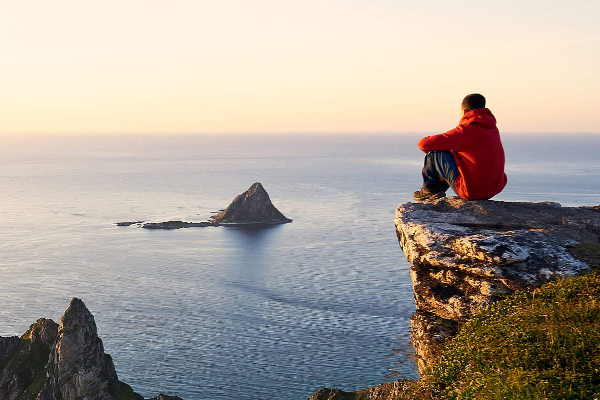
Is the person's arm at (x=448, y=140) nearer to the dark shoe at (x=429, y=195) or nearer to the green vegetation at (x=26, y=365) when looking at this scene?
the dark shoe at (x=429, y=195)

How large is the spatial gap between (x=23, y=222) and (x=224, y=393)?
428ft

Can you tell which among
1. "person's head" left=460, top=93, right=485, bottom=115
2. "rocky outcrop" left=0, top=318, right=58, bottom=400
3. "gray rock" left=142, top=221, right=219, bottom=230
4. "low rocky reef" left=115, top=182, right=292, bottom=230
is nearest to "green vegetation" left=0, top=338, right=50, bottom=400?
"rocky outcrop" left=0, top=318, right=58, bottom=400

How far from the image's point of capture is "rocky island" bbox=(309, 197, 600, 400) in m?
9.80

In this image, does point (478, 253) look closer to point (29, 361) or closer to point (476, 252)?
point (476, 252)

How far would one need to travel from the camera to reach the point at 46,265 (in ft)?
395

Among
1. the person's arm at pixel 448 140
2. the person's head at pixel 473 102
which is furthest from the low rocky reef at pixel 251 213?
the person's arm at pixel 448 140

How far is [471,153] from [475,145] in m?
0.20

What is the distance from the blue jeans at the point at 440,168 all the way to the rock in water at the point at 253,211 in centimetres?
15639

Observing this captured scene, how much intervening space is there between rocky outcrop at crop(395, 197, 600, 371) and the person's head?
2.21m

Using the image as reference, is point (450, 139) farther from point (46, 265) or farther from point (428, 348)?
point (46, 265)

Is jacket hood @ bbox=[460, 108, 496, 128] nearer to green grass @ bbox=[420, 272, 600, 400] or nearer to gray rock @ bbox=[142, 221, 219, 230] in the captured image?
green grass @ bbox=[420, 272, 600, 400]

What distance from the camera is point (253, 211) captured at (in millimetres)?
175000

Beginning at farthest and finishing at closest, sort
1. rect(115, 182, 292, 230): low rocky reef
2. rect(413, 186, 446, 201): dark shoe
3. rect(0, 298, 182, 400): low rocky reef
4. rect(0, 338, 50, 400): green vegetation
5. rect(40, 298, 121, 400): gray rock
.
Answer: rect(115, 182, 292, 230): low rocky reef
rect(0, 338, 50, 400): green vegetation
rect(40, 298, 121, 400): gray rock
rect(0, 298, 182, 400): low rocky reef
rect(413, 186, 446, 201): dark shoe

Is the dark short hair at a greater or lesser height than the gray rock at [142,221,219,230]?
greater
